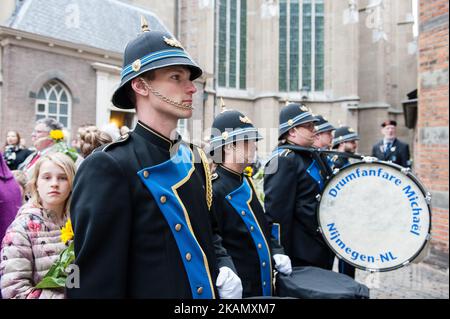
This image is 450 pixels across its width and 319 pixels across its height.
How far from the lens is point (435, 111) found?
275 inches

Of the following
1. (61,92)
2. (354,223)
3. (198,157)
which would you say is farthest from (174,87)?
(61,92)

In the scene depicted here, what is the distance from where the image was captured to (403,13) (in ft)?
89.0

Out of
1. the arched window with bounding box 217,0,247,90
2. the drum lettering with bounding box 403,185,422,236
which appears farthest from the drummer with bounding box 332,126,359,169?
the arched window with bounding box 217,0,247,90

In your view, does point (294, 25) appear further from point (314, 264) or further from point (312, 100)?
point (314, 264)

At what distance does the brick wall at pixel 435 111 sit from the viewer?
22.3 ft

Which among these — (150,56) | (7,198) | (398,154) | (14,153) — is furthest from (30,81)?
(150,56)

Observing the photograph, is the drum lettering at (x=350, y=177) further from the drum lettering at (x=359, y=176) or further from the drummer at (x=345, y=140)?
the drummer at (x=345, y=140)

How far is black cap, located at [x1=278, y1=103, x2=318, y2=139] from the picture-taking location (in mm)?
4055

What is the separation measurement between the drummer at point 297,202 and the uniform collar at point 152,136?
2026mm

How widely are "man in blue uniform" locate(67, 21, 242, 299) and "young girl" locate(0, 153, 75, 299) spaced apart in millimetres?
603

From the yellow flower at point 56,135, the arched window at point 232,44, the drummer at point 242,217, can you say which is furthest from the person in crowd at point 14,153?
Answer: the arched window at point 232,44

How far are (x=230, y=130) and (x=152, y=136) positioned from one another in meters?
1.33

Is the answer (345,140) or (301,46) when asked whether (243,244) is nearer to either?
(345,140)
